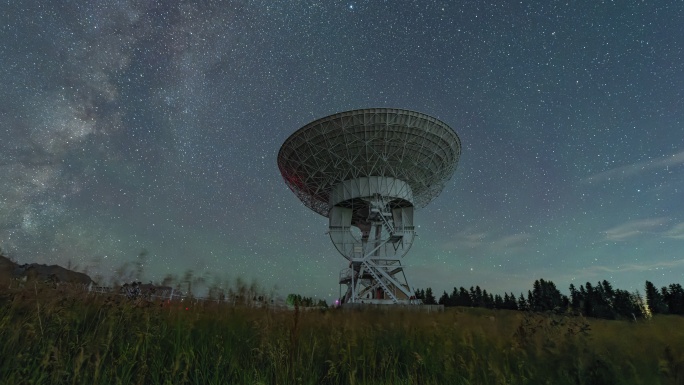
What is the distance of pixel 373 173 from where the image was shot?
33.3 m

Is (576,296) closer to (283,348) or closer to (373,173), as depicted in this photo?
(373,173)

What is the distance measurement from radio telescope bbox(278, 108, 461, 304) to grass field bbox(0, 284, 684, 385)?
2707 cm

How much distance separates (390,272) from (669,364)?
3073 centimetres

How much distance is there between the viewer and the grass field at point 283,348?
137 inches

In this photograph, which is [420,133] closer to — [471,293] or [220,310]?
[220,310]

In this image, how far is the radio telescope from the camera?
31641mm

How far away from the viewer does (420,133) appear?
106ft

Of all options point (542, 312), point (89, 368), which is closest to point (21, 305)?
point (89, 368)

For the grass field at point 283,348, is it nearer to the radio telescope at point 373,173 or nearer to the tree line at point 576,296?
the radio telescope at point 373,173

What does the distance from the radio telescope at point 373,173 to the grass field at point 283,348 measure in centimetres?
2707

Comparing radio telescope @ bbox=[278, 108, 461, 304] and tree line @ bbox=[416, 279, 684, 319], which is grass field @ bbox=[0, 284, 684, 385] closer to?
radio telescope @ bbox=[278, 108, 461, 304]

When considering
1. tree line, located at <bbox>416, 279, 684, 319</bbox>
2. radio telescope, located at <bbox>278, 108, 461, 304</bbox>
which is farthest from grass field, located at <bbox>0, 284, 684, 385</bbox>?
tree line, located at <bbox>416, 279, 684, 319</bbox>

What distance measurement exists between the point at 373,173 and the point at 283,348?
1165 inches

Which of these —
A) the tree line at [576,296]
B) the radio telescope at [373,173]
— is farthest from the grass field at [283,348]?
the tree line at [576,296]
